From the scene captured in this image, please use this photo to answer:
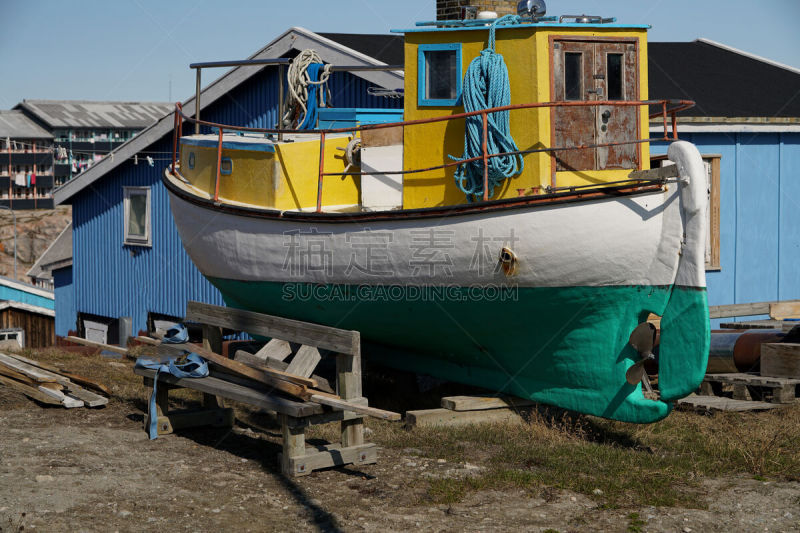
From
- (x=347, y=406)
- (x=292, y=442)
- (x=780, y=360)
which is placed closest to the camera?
(x=347, y=406)

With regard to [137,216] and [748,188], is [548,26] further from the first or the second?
[137,216]

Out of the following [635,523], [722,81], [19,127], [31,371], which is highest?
[19,127]

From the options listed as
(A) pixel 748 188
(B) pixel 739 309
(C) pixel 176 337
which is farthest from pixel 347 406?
(A) pixel 748 188

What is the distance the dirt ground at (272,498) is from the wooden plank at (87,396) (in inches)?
44.2

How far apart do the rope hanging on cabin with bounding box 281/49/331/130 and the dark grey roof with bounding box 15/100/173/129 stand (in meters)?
49.7

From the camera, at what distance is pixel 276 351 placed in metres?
7.70

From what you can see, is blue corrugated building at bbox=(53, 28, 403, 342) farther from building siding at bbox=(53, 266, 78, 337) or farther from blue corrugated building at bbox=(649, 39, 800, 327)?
blue corrugated building at bbox=(649, 39, 800, 327)

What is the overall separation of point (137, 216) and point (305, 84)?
7.87 m

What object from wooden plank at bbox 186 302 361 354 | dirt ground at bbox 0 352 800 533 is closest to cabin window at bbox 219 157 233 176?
wooden plank at bbox 186 302 361 354

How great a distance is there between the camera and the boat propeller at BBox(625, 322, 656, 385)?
7219 mm

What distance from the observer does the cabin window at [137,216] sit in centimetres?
1648

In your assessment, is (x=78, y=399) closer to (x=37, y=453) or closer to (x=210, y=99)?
(x=37, y=453)

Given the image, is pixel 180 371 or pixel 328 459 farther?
pixel 180 371

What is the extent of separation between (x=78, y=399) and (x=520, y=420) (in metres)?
4.38
